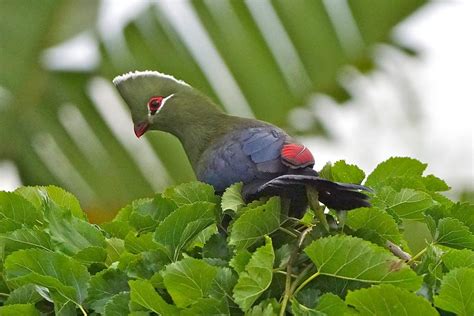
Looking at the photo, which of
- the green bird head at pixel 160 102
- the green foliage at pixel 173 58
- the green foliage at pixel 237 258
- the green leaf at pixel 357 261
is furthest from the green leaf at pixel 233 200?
the green foliage at pixel 173 58

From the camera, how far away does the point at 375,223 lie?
151 cm

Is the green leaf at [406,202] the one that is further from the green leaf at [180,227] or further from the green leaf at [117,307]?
the green leaf at [117,307]

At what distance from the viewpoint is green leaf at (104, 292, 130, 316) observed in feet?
4.66

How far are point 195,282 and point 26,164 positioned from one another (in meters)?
3.25

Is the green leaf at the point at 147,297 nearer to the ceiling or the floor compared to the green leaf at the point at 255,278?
nearer to the ceiling

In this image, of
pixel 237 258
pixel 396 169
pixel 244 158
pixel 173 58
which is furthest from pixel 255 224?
pixel 173 58

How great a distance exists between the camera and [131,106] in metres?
2.15

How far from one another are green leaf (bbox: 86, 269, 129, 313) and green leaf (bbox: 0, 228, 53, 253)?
0.11m

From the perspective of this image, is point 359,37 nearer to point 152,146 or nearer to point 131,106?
point 152,146

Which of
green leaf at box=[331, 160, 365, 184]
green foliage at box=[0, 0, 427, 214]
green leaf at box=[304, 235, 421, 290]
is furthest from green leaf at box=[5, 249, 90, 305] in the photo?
green foliage at box=[0, 0, 427, 214]

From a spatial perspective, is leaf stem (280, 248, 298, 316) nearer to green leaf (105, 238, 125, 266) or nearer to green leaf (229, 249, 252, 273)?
green leaf (229, 249, 252, 273)

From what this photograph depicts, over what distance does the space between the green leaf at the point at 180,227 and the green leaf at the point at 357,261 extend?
203 mm

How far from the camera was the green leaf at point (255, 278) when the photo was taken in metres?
1.36

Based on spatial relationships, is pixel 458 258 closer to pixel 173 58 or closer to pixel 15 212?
pixel 15 212
